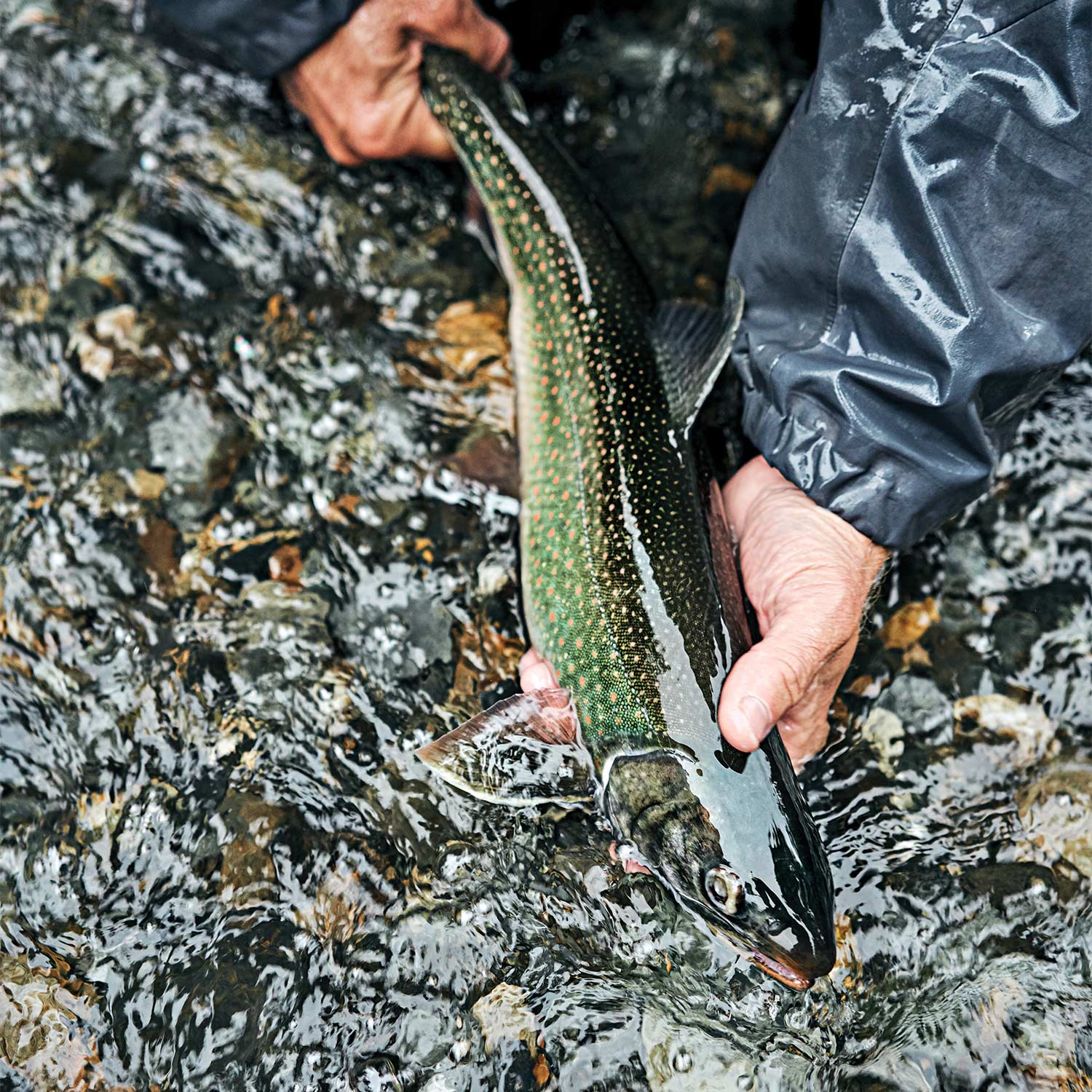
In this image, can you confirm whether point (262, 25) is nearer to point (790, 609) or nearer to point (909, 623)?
point (790, 609)

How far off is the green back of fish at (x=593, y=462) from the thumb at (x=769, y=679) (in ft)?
0.56

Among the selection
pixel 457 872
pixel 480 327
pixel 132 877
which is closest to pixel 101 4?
pixel 480 327

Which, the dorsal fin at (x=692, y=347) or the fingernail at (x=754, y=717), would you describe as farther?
the dorsal fin at (x=692, y=347)

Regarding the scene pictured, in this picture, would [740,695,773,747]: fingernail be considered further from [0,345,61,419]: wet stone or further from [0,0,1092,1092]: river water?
[0,345,61,419]: wet stone

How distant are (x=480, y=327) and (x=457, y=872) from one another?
2.25 meters

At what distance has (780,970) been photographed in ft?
8.49

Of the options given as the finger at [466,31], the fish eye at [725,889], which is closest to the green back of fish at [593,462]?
Result: the finger at [466,31]

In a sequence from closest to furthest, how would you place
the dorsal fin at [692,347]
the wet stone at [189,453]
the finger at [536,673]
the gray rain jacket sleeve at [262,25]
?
the finger at [536,673]
the dorsal fin at [692,347]
the wet stone at [189,453]
the gray rain jacket sleeve at [262,25]

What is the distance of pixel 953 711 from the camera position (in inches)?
132

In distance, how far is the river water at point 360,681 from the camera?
2742 millimetres

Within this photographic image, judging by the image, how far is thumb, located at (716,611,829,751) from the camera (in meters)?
2.61

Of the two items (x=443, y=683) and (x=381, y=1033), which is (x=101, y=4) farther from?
(x=381, y=1033)

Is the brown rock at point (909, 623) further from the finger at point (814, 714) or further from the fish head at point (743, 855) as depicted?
the fish head at point (743, 855)

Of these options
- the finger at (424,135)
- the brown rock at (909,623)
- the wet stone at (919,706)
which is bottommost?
the wet stone at (919,706)
